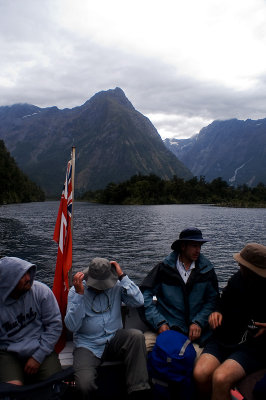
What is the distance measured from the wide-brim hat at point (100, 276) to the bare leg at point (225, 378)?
4.82 ft

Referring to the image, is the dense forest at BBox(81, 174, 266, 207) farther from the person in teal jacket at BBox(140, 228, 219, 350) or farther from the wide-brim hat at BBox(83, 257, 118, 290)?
the wide-brim hat at BBox(83, 257, 118, 290)

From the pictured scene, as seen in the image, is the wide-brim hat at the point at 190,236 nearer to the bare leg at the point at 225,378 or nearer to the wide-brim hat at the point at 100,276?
the wide-brim hat at the point at 100,276

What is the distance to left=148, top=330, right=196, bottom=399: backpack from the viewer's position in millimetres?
3613

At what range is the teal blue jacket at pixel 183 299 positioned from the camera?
14.5ft

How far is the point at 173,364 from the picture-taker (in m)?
3.67

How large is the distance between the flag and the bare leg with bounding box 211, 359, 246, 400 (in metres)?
1.94

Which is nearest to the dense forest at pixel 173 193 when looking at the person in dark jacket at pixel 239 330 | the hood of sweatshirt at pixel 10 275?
the person in dark jacket at pixel 239 330

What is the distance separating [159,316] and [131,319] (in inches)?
25.9

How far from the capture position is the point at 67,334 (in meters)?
4.67

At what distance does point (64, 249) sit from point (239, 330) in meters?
2.56

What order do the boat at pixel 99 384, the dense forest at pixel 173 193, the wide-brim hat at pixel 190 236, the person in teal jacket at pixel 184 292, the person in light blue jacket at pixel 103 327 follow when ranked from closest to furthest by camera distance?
1. the boat at pixel 99 384
2. the person in light blue jacket at pixel 103 327
3. the person in teal jacket at pixel 184 292
4. the wide-brim hat at pixel 190 236
5. the dense forest at pixel 173 193

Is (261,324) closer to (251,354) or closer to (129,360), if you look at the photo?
(251,354)

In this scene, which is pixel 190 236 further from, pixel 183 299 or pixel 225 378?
pixel 225 378

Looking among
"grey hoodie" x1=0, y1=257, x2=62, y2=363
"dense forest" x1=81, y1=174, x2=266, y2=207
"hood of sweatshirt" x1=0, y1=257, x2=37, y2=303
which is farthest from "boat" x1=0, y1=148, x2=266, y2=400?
"dense forest" x1=81, y1=174, x2=266, y2=207
